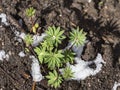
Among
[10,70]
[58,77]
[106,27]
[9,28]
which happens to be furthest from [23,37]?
[106,27]

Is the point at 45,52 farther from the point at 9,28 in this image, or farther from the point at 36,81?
the point at 9,28

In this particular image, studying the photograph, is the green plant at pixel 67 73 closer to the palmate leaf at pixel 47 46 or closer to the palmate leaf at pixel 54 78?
→ the palmate leaf at pixel 54 78

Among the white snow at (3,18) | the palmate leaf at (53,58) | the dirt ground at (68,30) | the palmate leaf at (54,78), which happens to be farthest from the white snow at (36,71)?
the white snow at (3,18)

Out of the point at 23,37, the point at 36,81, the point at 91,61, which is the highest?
the point at 23,37

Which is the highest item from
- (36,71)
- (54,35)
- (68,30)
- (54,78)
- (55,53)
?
(68,30)

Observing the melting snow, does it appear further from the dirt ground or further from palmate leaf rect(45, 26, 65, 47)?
palmate leaf rect(45, 26, 65, 47)

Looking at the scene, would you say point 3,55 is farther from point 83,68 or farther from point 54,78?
point 83,68

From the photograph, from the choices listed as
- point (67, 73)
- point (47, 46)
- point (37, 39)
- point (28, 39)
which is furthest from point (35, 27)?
point (67, 73)

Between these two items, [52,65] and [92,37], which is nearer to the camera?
[52,65]
